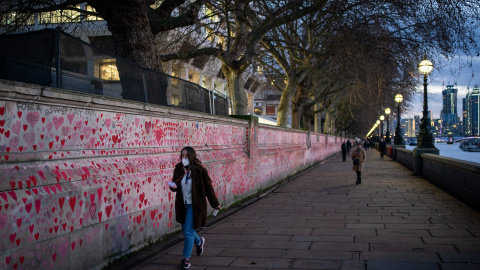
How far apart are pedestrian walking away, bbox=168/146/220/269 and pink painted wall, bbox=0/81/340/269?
795mm

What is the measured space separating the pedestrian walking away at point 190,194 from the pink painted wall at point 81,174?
795 millimetres

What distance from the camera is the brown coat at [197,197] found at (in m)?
5.45

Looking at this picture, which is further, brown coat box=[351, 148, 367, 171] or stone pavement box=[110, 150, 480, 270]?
brown coat box=[351, 148, 367, 171]

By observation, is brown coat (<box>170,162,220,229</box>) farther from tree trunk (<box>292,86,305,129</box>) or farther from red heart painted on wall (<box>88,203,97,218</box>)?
tree trunk (<box>292,86,305,129</box>)

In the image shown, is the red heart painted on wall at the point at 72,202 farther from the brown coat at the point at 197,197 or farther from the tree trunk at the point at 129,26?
the tree trunk at the point at 129,26

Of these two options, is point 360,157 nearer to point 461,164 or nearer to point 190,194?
point 461,164

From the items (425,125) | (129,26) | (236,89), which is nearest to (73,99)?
(129,26)

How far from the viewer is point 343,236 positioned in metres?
6.88

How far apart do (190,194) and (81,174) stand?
4.25 feet

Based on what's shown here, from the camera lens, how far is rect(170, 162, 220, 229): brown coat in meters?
5.45

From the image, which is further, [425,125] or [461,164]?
[425,125]

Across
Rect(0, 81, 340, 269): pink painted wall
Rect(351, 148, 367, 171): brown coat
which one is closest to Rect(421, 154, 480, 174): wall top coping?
Rect(351, 148, 367, 171): brown coat

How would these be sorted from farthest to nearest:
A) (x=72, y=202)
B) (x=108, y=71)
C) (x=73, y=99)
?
1. (x=108, y=71)
2. (x=73, y=99)
3. (x=72, y=202)

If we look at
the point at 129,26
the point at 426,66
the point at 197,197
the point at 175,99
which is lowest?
the point at 197,197
